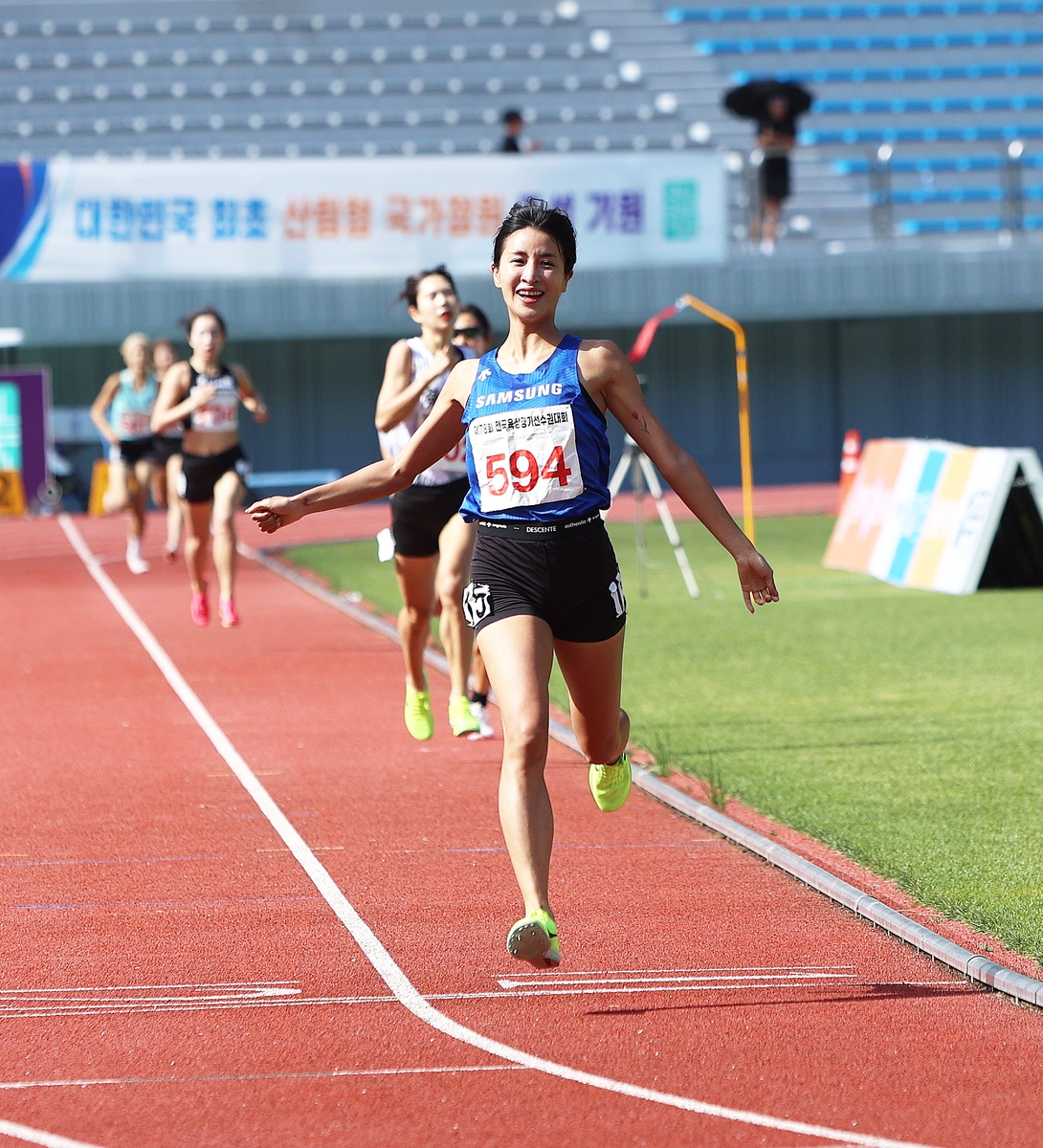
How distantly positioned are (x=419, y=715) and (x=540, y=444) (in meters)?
3.39

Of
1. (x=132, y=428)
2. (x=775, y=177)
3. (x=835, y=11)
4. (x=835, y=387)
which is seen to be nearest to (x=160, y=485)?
(x=132, y=428)

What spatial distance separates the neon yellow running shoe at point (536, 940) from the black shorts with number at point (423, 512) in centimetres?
373

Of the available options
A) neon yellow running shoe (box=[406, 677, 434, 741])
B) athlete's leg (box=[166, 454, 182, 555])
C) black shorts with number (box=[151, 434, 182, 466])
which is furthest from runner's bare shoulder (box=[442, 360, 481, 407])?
athlete's leg (box=[166, 454, 182, 555])

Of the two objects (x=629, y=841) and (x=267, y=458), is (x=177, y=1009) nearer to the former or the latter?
(x=629, y=841)

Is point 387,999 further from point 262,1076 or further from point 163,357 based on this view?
point 163,357

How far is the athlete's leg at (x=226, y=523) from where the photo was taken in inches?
470

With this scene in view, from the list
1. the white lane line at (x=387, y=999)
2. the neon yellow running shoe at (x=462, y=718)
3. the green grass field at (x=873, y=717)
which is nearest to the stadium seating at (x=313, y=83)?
the green grass field at (x=873, y=717)

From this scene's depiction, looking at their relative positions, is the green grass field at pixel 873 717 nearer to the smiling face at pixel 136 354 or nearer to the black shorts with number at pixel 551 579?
the black shorts with number at pixel 551 579

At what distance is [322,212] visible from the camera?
23.3m

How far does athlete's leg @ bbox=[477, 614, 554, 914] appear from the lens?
15.7 feet

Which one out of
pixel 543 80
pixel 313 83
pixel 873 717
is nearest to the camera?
pixel 873 717

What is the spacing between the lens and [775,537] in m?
20.9

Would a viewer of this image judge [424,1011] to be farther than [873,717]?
No

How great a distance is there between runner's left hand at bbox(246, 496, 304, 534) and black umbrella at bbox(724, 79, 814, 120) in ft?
71.2
